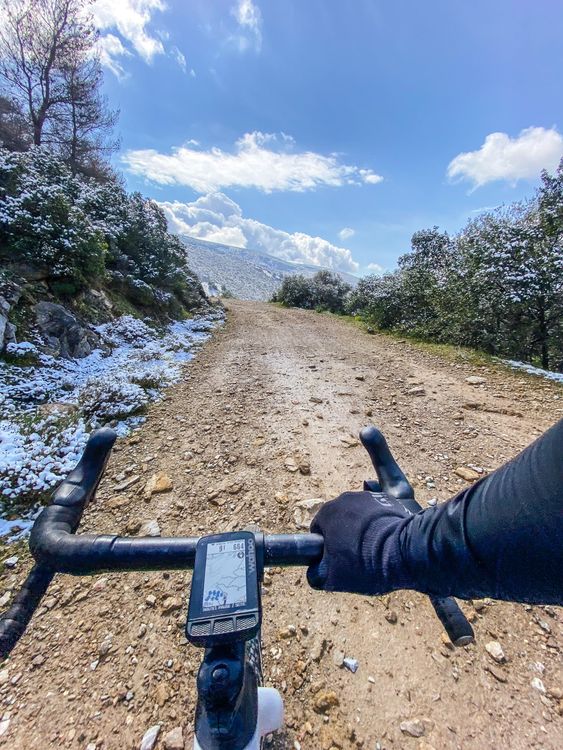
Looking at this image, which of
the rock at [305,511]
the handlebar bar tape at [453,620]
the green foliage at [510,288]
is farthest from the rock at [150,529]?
the green foliage at [510,288]

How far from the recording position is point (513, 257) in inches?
263

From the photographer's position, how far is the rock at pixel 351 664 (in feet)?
5.62

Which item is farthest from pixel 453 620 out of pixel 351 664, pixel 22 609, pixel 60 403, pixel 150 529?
pixel 60 403

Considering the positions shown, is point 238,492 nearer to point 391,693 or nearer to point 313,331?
point 391,693

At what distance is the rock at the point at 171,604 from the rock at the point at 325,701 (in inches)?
36.9

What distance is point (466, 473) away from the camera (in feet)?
10.3

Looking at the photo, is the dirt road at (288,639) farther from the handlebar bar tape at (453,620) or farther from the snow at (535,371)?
the snow at (535,371)

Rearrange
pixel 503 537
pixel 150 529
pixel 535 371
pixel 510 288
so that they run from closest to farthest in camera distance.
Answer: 1. pixel 503 537
2. pixel 150 529
3. pixel 535 371
4. pixel 510 288

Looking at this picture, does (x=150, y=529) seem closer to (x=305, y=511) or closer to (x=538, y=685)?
(x=305, y=511)

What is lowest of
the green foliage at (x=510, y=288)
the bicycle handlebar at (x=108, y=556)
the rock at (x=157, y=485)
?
the rock at (x=157, y=485)

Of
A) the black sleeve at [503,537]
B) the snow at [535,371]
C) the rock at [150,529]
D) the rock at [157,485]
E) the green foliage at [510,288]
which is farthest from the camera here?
the green foliage at [510,288]

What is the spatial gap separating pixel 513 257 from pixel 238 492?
7372 mm

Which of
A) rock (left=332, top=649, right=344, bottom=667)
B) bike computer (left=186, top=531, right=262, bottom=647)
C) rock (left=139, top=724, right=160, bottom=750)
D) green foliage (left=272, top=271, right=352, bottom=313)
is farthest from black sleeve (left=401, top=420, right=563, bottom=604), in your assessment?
green foliage (left=272, top=271, right=352, bottom=313)

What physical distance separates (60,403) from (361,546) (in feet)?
14.4
